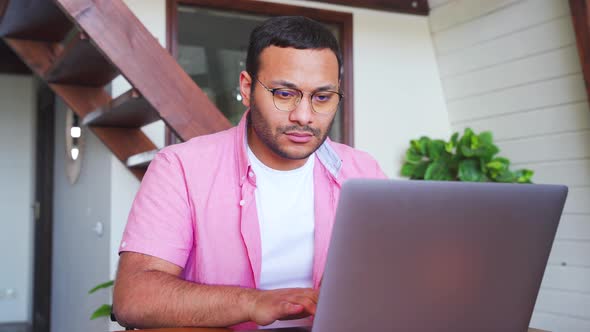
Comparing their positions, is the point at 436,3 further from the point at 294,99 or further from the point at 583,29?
the point at 294,99

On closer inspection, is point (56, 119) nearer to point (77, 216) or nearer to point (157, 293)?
point (77, 216)

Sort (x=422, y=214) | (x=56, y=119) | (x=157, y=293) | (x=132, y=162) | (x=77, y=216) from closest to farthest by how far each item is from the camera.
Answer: (x=422, y=214) < (x=157, y=293) < (x=132, y=162) < (x=77, y=216) < (x=56, y=119)

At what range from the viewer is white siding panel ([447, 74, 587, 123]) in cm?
317

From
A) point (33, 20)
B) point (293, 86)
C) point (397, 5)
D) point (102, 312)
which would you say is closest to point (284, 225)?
point (293, 86)

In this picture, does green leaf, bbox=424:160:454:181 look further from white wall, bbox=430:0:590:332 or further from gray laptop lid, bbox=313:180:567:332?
gray laptop lid, bbox=313:180:567:332

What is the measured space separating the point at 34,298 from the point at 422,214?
5.34 metres

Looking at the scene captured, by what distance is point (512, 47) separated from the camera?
344cm

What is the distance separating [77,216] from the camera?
4.01 meters

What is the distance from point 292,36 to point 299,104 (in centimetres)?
15

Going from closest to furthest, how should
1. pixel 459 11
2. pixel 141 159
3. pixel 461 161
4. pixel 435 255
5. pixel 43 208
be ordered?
pixel 435 255, pixel 141 159, pixel 461 161, pixel 459 11, pixel 43 208

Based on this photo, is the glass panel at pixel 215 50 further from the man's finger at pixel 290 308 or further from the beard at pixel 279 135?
the man's finger at pixel 290 308

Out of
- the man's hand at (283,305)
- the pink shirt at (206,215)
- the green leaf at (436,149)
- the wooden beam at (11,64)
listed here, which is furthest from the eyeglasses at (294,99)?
the wooden beam at (11,64)

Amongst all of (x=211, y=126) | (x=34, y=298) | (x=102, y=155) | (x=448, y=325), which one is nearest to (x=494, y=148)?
(x=211, y=126)

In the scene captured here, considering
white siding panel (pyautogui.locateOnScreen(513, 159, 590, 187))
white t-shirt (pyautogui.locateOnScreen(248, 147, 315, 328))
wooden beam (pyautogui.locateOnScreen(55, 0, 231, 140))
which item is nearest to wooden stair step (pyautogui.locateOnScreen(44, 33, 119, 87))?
wooden beam (pyautogui.locateOnScreen(55, 0, 231, 140))
